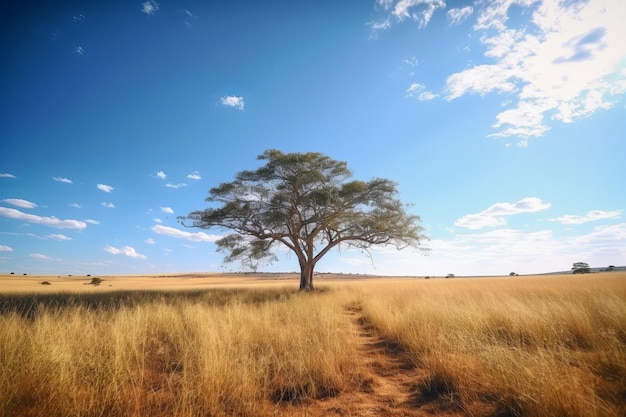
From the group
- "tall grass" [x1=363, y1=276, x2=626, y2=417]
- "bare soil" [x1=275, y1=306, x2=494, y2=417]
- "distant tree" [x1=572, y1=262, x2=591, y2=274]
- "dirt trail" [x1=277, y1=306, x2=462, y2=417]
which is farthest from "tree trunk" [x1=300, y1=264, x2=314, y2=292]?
"distant tree" [x1=572, y1=262, x2=591, y2=274]

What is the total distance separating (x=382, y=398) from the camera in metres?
4.02

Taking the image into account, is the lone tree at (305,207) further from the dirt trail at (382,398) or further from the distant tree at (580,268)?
the distant tree at (580,268)

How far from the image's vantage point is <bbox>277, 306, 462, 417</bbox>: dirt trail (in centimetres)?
356

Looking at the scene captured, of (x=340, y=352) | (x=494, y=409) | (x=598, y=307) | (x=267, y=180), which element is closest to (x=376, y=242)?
(x=267, y=180)

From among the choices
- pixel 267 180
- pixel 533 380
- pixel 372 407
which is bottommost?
pixel 372 407

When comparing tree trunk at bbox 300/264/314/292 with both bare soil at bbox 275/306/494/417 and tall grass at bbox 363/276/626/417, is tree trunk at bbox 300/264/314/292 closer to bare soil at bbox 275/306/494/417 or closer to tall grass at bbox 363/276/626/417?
tall grass at bbox 363/276/626/417

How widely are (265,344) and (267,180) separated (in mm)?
15862

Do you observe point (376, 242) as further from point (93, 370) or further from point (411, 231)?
point (93, 370)

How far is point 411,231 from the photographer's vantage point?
71.8ft

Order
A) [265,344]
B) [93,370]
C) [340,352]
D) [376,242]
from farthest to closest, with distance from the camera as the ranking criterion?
[376,242]
[265,344]
[340,352]
[93,370]

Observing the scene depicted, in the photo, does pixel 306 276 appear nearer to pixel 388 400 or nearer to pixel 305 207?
pixel 305 207

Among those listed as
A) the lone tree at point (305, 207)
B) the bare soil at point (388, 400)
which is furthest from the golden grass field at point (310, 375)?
the lone tree at point (305, 207)

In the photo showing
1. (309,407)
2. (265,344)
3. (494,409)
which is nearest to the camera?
(494,409)

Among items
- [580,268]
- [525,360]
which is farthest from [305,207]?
[580,268]
